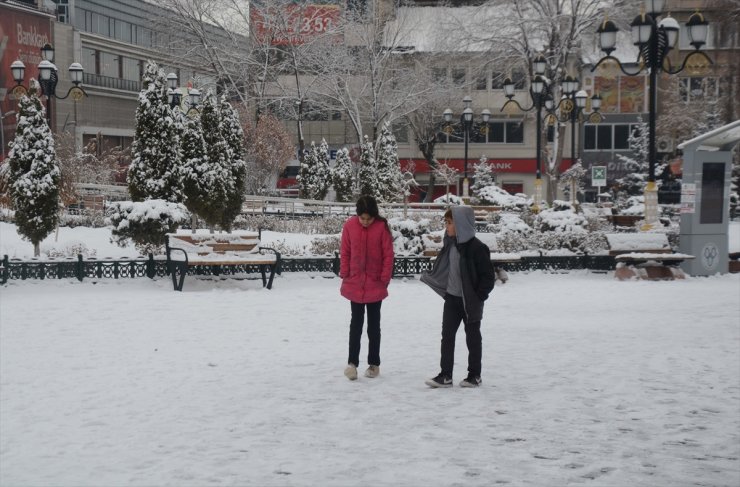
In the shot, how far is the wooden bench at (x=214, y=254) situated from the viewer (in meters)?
15.7

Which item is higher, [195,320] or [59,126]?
[59,126]

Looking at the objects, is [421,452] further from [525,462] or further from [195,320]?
[195,320]

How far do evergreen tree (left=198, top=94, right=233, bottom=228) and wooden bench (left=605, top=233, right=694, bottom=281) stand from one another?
9055mm

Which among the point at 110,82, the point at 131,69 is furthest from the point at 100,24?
the point at 131,69

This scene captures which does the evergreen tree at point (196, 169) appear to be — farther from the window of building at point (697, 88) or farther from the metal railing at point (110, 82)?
the metal railing at point (110, 82)

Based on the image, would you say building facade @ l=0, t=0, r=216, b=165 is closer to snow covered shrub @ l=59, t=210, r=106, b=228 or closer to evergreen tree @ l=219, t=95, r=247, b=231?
snow covered shrub @ l=59, t=210, r=106, b=228

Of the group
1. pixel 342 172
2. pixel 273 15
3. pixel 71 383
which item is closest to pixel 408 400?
pixel 71 383

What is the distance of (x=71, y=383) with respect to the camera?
8.38 metres

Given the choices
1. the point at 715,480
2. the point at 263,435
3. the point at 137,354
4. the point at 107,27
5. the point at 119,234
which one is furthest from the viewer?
the point at 107,27

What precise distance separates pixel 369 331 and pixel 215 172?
1427cm

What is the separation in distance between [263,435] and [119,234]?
13.3 m

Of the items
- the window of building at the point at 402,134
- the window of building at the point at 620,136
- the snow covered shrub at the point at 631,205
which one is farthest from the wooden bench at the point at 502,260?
the window of building at the point at 620,136

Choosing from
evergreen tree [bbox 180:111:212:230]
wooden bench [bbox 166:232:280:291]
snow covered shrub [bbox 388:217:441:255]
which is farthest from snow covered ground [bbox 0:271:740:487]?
evergreen tree [bbox 180:111:212:230]

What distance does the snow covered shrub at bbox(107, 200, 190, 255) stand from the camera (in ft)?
61.7
